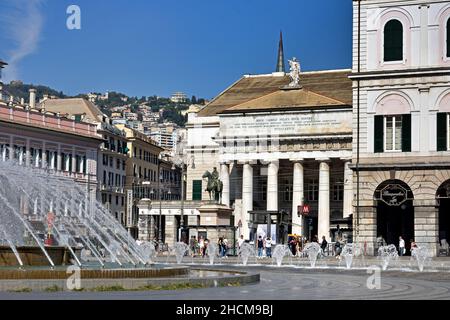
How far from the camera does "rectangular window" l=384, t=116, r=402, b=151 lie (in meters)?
58.3

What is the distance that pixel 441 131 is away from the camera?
57.8 m

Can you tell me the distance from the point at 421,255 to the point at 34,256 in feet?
72.4

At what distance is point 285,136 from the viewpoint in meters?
93.4

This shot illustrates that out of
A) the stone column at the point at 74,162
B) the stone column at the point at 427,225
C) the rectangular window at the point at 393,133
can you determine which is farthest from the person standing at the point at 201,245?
the stone column at the point at 74,162

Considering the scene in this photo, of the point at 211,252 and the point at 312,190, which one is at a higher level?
the point at 312,190

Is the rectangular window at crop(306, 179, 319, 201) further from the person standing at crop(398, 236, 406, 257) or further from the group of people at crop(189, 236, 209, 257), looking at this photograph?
the person standing at crop(398, 236, 406, 257)

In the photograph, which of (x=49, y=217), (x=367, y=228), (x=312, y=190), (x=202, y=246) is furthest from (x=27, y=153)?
(x=49, y=217)

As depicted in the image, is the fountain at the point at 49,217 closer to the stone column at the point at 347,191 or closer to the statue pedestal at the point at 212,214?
the statue pedestal at the point at 212,214

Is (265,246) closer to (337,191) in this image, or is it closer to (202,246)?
(202,246)

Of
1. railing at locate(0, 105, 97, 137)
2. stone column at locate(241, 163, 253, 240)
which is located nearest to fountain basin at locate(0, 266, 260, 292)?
railing at locate(0, 105, 97, 137)

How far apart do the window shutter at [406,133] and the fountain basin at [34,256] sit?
111 ft

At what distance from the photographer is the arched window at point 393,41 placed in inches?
2334

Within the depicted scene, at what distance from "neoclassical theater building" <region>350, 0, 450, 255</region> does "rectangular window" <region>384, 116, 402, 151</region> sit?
0.06 m
